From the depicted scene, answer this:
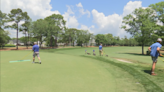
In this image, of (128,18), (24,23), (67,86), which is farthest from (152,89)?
(24,23)

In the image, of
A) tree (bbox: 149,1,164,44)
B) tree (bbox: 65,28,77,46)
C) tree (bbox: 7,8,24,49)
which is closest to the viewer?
tree (bbox: 149,1,164,44)

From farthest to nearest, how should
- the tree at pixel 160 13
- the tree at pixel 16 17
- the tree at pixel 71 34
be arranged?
the tree at pixel 71 34
the tree at pixel 16 17
the tree at pixel 160 13

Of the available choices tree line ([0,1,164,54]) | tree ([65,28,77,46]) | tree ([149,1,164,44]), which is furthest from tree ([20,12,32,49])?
tree ([149,1,164,44])

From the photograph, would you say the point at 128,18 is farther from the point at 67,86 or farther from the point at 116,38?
the point at 116,38

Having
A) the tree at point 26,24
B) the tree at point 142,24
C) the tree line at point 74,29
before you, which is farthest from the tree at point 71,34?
the tree at point 142,24

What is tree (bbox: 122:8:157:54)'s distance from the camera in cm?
2195

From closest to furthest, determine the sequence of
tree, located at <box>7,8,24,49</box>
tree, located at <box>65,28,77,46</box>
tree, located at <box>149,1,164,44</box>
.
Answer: tree, located at <box>149,1,164,44</box> → tree, located at <box>7,8,24,49</box> → tree, located at <box>65,28,77,46</box>

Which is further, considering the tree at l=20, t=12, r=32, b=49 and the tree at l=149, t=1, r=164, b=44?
the tree at l=20, t=12, r=32, b=49

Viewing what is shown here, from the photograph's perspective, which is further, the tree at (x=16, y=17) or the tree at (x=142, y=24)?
the tree at (x=16, y=17)

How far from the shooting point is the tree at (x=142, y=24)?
22.0m

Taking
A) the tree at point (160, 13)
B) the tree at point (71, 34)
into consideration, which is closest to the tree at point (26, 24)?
the tree at point (71, 34)

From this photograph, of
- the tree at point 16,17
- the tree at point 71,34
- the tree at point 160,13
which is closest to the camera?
the tree at point 160,13

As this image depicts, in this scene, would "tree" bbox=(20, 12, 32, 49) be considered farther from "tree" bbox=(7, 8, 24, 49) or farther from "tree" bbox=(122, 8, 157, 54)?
"tree" bbox=(122, 8, 157, 54)

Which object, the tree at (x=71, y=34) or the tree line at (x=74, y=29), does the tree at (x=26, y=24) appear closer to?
the tree line at (x=74, y=29)
